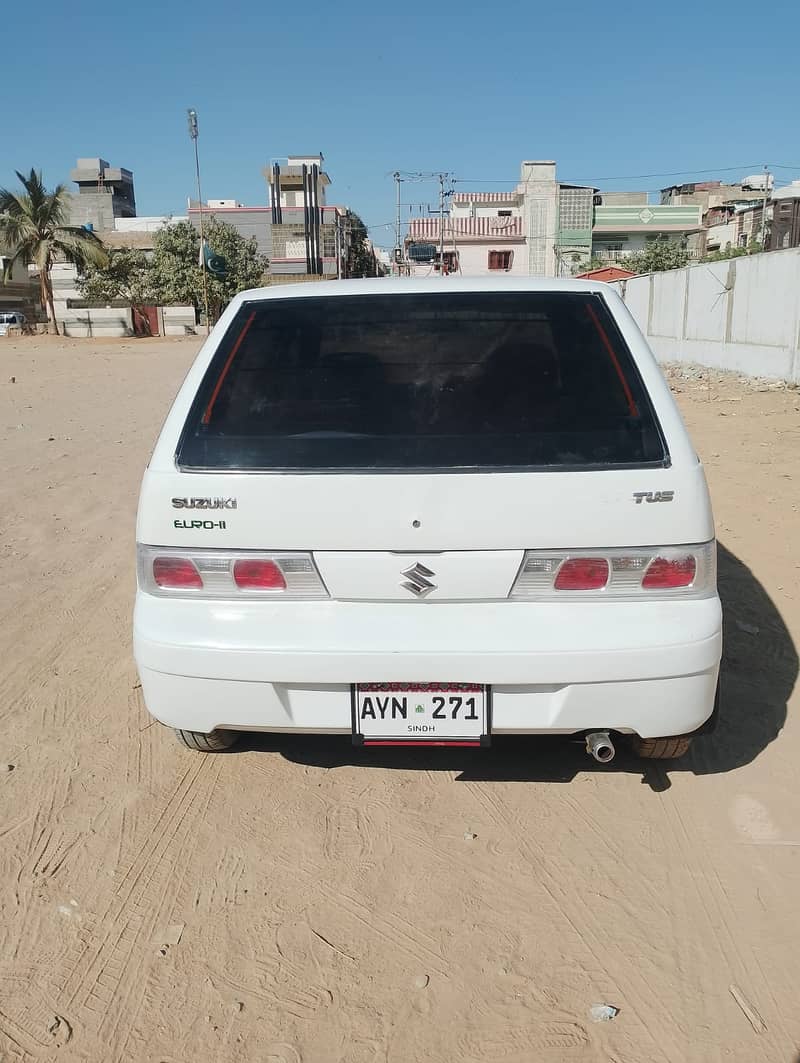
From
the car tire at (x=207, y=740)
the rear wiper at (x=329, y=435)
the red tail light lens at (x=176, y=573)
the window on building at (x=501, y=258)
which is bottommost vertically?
the car tire at (x=207, y=740)

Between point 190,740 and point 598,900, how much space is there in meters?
1.50

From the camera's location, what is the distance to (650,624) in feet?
8.30

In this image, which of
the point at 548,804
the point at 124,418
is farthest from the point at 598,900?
the point at 124,418

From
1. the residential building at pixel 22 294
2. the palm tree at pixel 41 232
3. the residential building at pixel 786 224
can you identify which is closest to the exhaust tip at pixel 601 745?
the residential building at pixel 786 224

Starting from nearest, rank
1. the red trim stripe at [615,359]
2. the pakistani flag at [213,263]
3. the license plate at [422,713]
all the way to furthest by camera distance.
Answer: the license plate at [422,713] < the red trim stripe at [615,359] < the pakistani flag at [213,263]

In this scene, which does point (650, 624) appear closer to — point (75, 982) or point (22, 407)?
point (75, 982)

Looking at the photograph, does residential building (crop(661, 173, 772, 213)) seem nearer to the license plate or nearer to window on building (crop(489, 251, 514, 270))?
window on building (crop(489, 251, 514, 270))

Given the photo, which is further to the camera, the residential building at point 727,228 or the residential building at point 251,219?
the residential building at point 251,219

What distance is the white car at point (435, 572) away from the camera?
250cm

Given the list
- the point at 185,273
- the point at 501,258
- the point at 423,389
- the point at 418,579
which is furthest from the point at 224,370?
the point at 501,258

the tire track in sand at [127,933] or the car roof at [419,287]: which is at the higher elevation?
the car roof at [419,287]

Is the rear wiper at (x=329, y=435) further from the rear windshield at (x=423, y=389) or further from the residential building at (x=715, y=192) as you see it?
the residential building at (x=715, y=192)

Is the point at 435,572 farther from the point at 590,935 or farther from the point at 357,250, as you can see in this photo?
the point at 357,250

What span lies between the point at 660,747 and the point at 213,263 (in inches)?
2009
